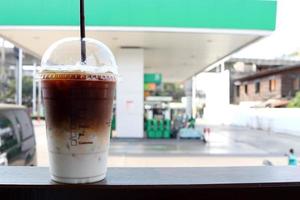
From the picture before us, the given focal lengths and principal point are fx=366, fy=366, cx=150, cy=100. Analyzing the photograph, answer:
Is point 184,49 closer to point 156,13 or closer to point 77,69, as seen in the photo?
point 156,13

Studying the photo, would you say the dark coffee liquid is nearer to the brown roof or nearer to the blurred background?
the blurred background

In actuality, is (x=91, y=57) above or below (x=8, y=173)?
above

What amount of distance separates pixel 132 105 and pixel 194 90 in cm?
1366

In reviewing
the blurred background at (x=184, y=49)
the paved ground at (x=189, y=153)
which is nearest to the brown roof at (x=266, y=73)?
the blurred background at (x=184, y=49)

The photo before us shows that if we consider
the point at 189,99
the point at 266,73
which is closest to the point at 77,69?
the point at 266,73

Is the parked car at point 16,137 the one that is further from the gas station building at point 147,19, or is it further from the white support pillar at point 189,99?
the white support pillar at point 189,99

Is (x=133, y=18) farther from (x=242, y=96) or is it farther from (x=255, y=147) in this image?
(x=255, y=147)

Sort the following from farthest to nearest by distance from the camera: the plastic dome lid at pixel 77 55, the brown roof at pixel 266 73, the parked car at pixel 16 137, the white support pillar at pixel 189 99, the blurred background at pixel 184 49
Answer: the white support pillar at pixel 189 99 → the brown roof at pixel 266 73 → the blurred background at pixel 184 49 → the parked car at pixel 16 137 → the plastic dome lid at pixel 77 55

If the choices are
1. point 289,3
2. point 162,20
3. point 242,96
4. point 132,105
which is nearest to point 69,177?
point 289,3

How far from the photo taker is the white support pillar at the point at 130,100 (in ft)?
41.3

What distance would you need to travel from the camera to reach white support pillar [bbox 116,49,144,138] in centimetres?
1259

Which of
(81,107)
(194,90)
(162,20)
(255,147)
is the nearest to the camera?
(81,107)

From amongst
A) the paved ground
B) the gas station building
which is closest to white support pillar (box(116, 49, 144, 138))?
the paved ground

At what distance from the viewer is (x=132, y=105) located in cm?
1262
